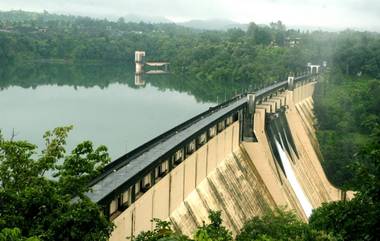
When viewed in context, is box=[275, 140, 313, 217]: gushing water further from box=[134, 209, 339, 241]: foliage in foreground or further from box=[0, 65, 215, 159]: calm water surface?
box=[0, 65, 215, 159]: calm water surface

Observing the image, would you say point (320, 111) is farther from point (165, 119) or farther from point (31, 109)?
point (31, 109)

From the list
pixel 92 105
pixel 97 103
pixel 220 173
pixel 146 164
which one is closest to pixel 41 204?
pixel 146 164

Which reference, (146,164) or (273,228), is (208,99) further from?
→ (146,164)

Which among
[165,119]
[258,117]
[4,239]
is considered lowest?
[165,119]

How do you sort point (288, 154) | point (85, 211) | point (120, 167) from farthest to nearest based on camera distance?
1. point (288, 154)
2. point (120, 167)
3. point (85, 211)

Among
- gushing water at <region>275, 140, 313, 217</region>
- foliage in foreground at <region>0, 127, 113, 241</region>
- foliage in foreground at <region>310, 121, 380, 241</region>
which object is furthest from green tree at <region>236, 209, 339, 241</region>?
gushing water at <region>275, 140, 313, 217</region>

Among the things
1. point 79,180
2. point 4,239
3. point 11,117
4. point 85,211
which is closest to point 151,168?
point 79,180

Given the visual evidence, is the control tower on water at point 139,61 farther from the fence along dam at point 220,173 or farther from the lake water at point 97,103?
the fence along dam at point 220,173
